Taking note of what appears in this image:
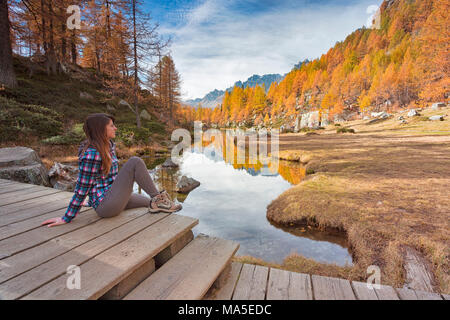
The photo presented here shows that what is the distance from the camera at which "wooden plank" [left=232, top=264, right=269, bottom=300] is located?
81.4 inches

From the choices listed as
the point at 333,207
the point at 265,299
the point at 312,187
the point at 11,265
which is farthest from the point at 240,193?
the point at 11,265

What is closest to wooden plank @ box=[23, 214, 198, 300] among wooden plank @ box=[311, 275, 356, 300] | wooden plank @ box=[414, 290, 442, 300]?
wooden plank @ box=[311, 275, 356, 300]

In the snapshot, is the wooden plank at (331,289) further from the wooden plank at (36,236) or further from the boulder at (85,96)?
the boulder at (85,96)

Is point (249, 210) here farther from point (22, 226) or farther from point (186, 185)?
point (22, 226)

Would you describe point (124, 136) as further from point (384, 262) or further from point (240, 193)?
point (384, 262)

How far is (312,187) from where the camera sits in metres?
7.73

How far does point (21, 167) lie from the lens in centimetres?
568

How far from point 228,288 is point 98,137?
232 centimetres

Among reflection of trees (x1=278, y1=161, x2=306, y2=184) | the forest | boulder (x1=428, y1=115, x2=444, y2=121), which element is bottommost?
reflection of trees (x1=278, y1=161, x2=306, y2=184)

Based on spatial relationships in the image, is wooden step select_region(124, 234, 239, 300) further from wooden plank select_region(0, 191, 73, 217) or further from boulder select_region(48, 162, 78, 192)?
boulder select_region(48, 162, 78, 192)

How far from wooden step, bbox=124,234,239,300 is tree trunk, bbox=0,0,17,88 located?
1558 cm

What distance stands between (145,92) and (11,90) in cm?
1835
